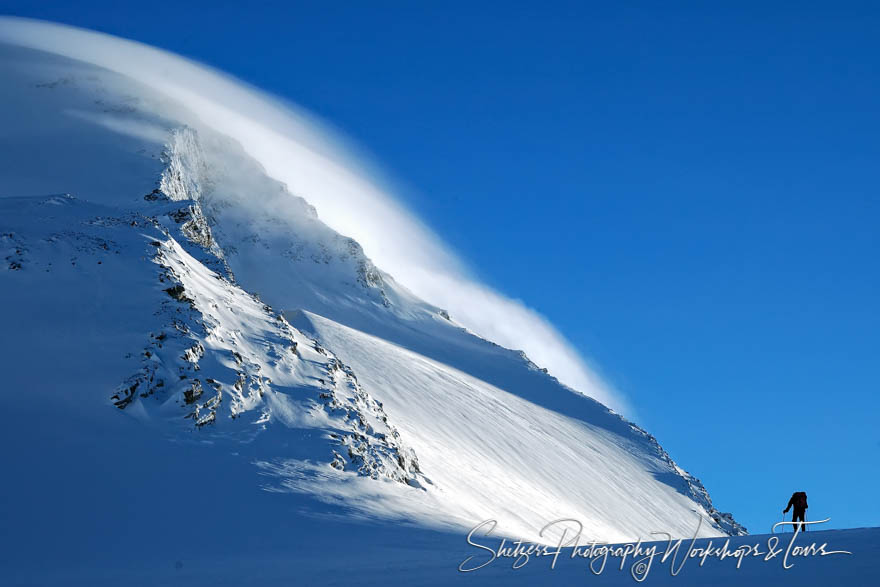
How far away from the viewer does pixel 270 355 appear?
29.2 meters

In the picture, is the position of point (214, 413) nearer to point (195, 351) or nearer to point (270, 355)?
point (195, 351)

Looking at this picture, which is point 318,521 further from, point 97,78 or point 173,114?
point 97,78

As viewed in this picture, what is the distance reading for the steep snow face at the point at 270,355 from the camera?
79.1ft

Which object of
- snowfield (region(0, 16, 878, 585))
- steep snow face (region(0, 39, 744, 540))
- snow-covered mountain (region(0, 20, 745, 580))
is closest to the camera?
snowfield (region(0, 16, 878, 585))

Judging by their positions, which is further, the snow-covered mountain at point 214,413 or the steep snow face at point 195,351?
the steep snow face at point 195,351

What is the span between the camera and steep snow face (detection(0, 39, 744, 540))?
79.1ft

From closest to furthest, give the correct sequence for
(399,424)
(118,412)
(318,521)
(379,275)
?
1. (318,521)
2. (118,412)
3. (399,424)
4. (379,275)

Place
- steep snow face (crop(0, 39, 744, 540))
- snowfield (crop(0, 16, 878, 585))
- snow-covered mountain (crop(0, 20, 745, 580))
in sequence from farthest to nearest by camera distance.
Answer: steep snow face (crop(0, 39, 744, 540)) → snow-covered mountain (crop(0, 20, 745, 580)) → snowfield (crop(0, 16, 878, 585))

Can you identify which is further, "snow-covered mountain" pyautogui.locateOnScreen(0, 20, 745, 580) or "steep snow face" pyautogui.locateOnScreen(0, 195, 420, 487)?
"steep snow face" pyautogui.locateOnScreen(0, 195, 420, 487)

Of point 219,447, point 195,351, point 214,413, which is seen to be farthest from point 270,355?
→ point 219,447

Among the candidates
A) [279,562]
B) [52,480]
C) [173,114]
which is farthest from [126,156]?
[279,562]

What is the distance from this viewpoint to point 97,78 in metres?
114

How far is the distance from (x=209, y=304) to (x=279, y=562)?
54.3 ft

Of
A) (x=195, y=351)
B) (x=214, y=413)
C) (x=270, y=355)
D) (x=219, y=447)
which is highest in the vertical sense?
(x=270, y=355)
